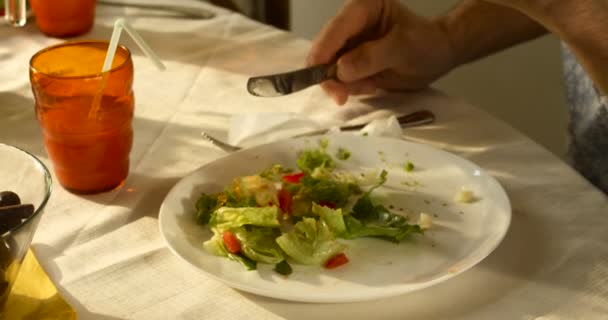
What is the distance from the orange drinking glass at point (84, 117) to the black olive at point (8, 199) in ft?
0.66

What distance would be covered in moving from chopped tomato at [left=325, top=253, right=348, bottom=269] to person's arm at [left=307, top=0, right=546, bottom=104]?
1.46 feet

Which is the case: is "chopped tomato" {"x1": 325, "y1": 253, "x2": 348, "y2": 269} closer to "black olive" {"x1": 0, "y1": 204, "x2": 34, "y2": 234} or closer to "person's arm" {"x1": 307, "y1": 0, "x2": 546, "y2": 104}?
"black olive" {"x1": 0, "y1": 204, "x2": 34, "y2": 234}

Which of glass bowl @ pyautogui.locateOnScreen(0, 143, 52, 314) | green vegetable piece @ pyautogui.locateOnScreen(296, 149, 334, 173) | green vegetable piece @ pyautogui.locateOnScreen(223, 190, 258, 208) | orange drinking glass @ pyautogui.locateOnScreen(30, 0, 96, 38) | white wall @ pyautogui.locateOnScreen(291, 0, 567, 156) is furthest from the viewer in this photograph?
white wall @ pyautogui.locateOnScreen(291, 0, 567, 156)

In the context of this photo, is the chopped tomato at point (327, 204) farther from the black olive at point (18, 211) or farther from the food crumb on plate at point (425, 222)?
the black olive at point (18, 211)

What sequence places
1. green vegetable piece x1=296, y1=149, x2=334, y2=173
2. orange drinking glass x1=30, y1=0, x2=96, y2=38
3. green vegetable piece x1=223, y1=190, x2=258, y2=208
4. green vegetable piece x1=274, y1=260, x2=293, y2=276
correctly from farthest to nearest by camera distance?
orange drinking glass x1=30, y1=0, x2=96, y2=38 < green vegetable piece x1=296, y1=149, x2=334, y2=173 < green vegetable piece x1=223, y1=190, x2=258, y2=208 < green vegetable piece x1=274, y1=260, x2=293, y2=276

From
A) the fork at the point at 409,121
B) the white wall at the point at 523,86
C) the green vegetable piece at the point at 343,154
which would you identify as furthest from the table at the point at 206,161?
the white wall at the point at 523,86

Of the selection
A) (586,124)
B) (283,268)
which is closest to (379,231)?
(283,268)

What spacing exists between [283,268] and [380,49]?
0.53m

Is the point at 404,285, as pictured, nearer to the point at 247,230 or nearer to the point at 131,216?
the point at 247,230

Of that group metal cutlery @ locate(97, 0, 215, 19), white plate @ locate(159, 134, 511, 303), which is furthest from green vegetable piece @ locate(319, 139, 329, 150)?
metal cutlery @ locate(97, 0, 215, 19)

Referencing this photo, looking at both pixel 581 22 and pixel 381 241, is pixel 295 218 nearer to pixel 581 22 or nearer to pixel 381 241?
pixel 381 241

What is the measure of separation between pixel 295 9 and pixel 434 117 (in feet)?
4.74

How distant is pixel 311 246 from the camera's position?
2.87 ft

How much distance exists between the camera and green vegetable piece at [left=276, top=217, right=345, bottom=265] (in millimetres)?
866
